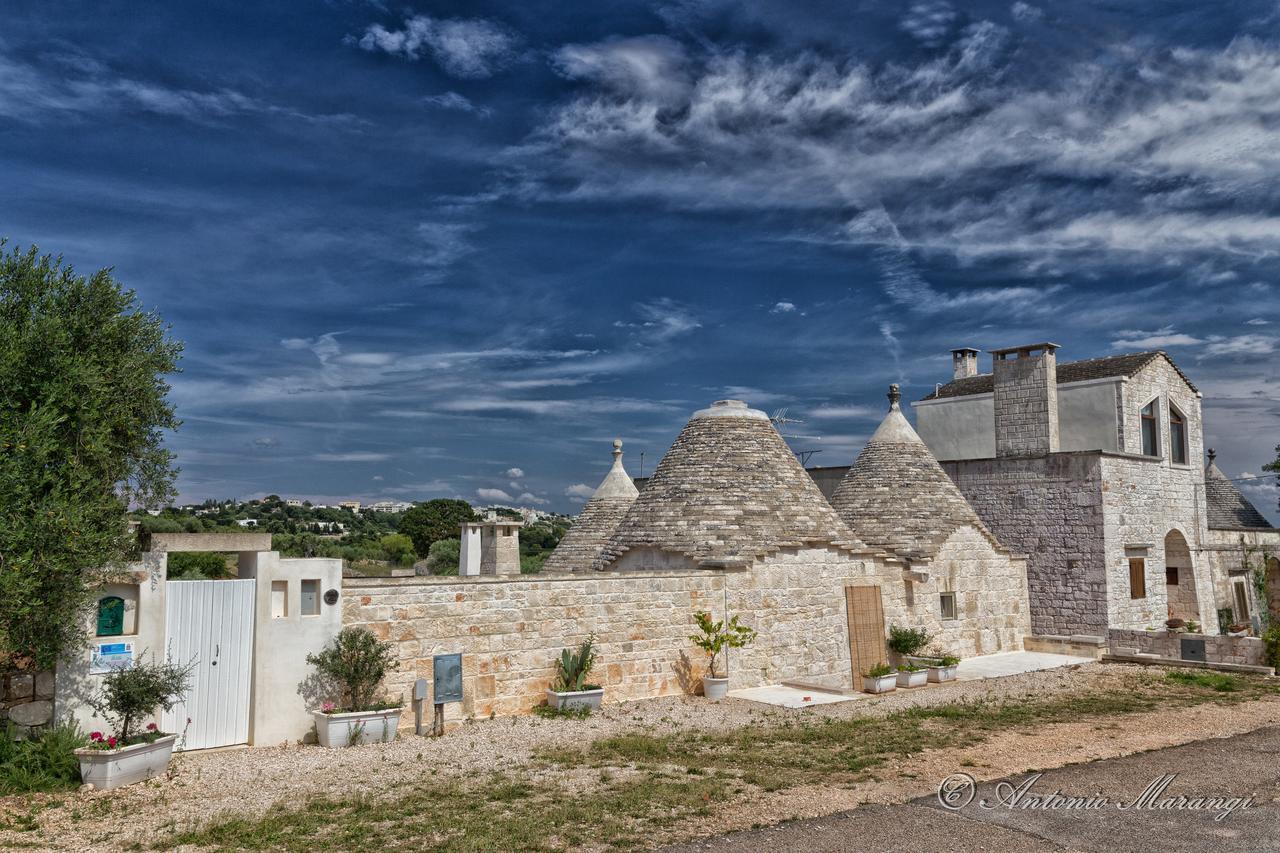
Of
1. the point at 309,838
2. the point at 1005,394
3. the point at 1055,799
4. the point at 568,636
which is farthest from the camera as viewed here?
the point at 1005,394

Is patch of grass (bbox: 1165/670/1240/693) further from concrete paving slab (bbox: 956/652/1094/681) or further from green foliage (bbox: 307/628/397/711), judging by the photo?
green foliage (bbox: 307/628/397/711)

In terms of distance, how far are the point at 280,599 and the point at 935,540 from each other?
41.3 ft

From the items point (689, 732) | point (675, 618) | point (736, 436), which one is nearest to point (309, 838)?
point (689, 732)

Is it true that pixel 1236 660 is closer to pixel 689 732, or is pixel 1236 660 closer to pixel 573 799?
pixel 689 732

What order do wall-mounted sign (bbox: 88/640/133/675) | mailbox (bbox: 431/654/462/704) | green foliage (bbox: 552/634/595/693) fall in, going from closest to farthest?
1. wall-mounted sign (bbox: 88/640/133/675)
2. mailbox (bbox: 431/654/462/704)
3. green foliage (bbox: 552/634/595/693)

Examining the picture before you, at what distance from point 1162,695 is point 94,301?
15733 millimetres

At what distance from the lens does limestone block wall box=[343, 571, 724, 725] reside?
11438mm

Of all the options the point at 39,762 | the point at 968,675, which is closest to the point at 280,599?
the point at 39,762

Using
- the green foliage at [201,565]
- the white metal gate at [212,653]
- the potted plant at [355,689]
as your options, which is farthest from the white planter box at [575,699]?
the green foliage at [201,565]

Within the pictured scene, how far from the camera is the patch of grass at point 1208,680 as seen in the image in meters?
14.9

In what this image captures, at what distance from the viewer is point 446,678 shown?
37.1 feet

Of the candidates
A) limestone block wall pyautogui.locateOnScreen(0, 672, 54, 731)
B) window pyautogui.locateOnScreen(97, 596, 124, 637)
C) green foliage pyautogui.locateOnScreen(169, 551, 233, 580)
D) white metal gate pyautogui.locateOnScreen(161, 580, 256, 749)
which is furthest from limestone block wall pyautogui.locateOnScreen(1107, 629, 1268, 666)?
green foliage pyautogui.locateOnScreen(169, 551, 233, 580)

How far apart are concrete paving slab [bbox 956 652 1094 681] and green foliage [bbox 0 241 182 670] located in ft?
44.2

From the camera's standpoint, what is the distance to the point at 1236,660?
17.7m
